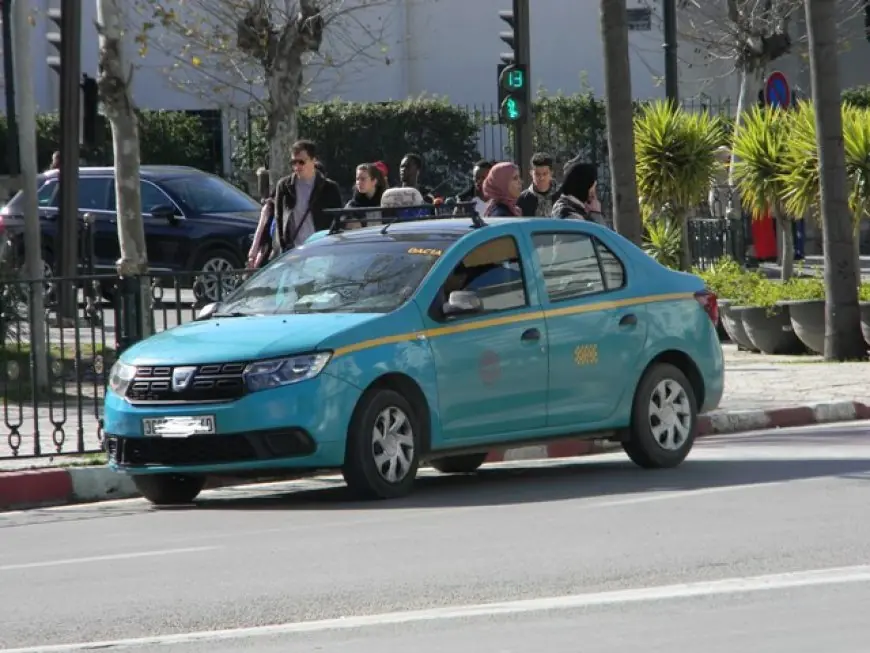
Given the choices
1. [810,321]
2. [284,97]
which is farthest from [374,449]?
[284,97]

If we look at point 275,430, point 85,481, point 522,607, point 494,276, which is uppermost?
point 494,276

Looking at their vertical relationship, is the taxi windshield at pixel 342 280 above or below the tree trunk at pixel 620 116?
below

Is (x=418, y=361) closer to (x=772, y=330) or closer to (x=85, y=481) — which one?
(x=85, y=481)

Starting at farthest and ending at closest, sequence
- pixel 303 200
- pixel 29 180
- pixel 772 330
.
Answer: pixel 772 330 → pixel 29 180 → pixel 303 200

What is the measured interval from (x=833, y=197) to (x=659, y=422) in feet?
24.5

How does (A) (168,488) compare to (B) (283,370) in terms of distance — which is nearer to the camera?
(B) (283,370)

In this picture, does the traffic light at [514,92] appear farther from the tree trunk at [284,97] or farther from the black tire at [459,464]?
the black tire at [459,464]

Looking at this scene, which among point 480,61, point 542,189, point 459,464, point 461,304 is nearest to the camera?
point 461,304

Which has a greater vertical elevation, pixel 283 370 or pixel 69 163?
pixel 69 163

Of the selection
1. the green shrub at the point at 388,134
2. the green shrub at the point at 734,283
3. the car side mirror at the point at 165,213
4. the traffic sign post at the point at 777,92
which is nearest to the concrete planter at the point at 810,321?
the green shrub at the point at 734,283

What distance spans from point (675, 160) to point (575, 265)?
40.0 feet

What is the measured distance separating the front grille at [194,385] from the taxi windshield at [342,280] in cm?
86

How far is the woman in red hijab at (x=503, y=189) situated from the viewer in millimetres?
15383

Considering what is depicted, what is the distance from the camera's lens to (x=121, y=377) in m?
12.1
